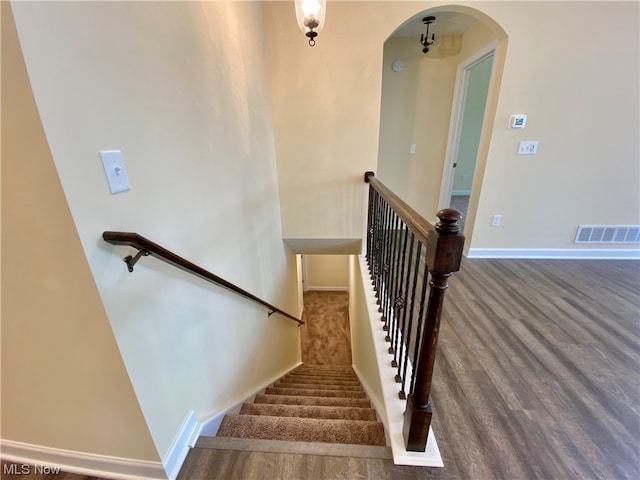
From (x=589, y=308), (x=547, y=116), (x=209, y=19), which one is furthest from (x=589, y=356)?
(x=209, y=19)

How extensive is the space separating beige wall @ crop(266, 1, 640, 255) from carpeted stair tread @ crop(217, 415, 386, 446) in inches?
74.9

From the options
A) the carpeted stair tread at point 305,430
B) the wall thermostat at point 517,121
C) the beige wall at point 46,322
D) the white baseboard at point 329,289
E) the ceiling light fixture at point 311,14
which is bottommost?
the white baseboard at point 329,289

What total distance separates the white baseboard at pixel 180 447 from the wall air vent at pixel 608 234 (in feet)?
12.4

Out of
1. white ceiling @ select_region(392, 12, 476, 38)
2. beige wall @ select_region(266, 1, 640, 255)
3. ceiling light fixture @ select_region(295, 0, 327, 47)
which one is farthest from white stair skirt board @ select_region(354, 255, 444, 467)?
white ceiling @ select_region(392, 12, 476, 38)

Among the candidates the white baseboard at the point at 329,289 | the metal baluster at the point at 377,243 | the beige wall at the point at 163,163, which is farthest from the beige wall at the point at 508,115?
the white baseboard at the point at 329,289

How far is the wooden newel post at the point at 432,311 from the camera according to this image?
0.76 m

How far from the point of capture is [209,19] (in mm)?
1284

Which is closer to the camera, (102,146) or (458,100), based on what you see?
(102,146)

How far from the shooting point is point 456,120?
331cm

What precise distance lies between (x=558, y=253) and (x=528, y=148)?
124 cm

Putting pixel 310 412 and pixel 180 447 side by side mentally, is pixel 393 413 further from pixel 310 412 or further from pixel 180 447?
pixel 180 447

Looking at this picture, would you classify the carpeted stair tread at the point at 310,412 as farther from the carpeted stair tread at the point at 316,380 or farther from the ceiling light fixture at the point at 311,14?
the ceiling light fixture at the point at 311,14

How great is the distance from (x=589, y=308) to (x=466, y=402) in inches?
60.3

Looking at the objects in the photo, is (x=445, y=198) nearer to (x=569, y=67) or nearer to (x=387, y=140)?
(x=387, y=140)
